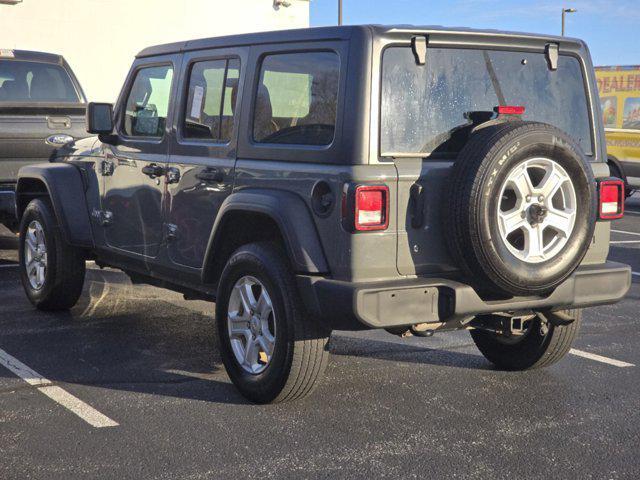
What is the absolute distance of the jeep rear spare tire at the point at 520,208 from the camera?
454 centimetres

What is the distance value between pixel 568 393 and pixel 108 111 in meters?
3.36

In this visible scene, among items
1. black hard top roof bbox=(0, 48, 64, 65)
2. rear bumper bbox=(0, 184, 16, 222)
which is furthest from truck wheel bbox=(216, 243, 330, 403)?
black hard top roof bbox=(0, 48, 64, 65)

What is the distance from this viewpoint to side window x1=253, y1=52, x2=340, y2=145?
482 centimetres

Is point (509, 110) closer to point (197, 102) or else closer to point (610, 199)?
point (610, 199)

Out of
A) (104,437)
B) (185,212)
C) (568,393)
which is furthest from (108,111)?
(568,393)

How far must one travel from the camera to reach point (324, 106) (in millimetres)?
4840

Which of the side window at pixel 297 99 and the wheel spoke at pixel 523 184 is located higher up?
the side window at pixel 297 99

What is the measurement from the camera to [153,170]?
597 cm

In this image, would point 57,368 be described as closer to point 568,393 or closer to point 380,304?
point 380,304

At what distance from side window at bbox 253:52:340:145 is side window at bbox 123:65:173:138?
102 centimetres

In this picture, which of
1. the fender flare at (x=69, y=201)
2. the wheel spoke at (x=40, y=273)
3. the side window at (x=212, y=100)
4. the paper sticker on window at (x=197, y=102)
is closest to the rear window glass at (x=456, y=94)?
the side window at (x=212, y=100)

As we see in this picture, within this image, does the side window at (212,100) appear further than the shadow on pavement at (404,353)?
No

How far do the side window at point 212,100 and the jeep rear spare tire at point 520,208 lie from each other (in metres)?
1.44

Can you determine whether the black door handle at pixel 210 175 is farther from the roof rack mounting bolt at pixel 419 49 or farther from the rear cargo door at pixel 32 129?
the rear cargo door at pixel 32 129
